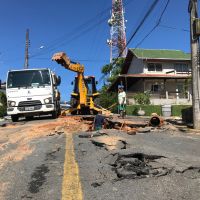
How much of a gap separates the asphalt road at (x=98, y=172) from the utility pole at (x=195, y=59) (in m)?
5.19

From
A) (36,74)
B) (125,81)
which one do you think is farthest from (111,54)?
(36,74)

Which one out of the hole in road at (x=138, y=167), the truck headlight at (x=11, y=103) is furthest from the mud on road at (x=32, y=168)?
the truck headlight at (x=11, y=103)

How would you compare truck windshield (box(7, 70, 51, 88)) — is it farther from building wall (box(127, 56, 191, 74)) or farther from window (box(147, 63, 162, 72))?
window (box(147, 63, 162, 72))

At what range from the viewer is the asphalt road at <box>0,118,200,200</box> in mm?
5220

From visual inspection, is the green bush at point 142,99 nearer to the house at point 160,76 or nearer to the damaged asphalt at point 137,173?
the house at point 160,76

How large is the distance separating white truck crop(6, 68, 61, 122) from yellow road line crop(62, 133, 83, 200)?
12.3 metres

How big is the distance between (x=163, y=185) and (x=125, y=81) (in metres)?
39.3

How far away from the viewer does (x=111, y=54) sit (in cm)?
5888

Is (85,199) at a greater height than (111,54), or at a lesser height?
lesser

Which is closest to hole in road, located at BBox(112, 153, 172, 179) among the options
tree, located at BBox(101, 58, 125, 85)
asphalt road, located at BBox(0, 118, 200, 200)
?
asphalt road, located at BBox(0, 118, 200, 200)

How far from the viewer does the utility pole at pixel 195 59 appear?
49.6 ft

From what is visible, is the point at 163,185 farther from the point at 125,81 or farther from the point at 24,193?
the point at 125,81

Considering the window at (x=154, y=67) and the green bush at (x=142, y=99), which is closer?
the green bush at (x=142, y=99)

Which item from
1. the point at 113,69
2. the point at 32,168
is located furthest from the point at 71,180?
the point at 113,69
